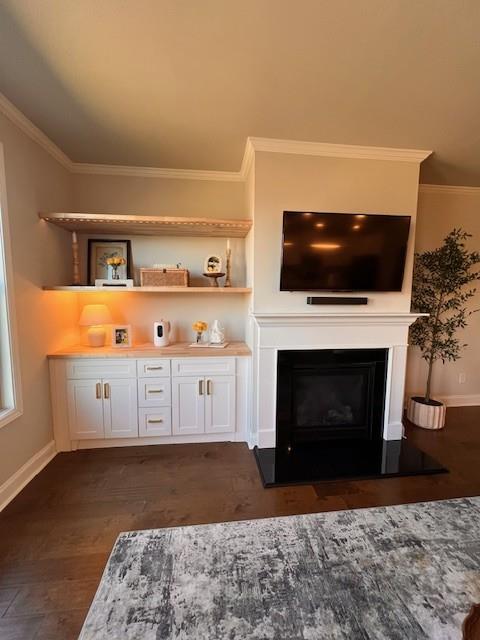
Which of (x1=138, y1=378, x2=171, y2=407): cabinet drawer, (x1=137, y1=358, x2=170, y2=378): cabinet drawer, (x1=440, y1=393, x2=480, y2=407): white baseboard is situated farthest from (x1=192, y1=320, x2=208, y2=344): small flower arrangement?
(x1=440, y1=393, x2=480, y2=407): white baseboard

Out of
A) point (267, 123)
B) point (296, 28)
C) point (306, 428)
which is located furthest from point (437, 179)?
point (306, 428)

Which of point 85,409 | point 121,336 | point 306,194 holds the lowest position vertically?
point 85,409

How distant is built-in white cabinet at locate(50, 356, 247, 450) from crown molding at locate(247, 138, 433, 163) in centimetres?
187

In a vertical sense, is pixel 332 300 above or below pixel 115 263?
below

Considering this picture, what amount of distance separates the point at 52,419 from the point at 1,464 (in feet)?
2.12

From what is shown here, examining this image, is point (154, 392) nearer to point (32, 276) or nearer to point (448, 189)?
point (32, 276)

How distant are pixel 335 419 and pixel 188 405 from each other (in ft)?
4.72

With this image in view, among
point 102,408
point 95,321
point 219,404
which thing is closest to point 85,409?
point 102,408

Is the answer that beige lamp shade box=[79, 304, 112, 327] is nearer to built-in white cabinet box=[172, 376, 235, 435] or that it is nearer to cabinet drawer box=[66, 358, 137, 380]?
cabinet drawer box=[66, 358, 137, 380]

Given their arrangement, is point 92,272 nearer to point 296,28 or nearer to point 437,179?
point 296,28

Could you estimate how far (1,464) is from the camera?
6.42ft

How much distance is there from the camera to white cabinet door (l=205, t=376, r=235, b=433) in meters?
2.73

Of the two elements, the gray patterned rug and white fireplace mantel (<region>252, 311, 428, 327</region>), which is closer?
the gray patterned rug

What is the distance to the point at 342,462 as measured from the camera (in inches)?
96.3
